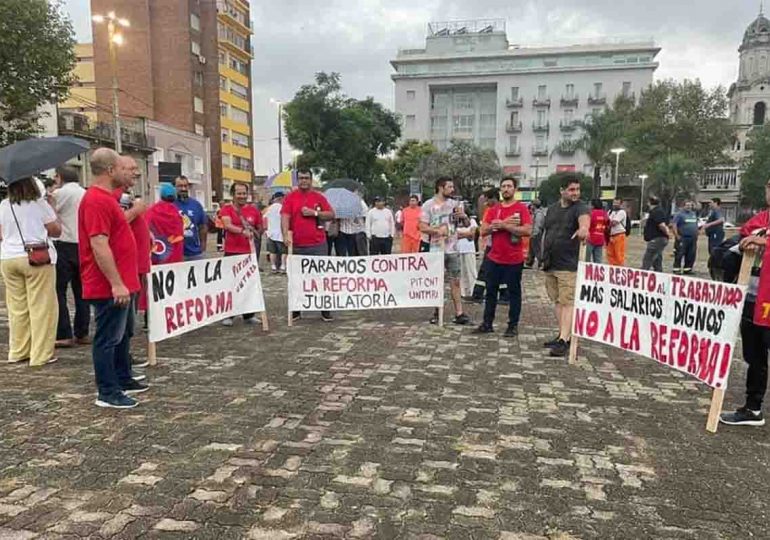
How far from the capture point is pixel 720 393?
3961 mm

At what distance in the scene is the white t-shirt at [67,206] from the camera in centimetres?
595

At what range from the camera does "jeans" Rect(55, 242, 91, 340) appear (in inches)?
240

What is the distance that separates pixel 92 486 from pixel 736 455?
3860mm

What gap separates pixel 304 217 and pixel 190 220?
1.44 metres

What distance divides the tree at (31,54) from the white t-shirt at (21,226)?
14344mm

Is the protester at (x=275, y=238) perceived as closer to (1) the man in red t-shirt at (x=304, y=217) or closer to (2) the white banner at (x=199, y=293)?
(1) the man in red t-shirt at (x=304, y=217)

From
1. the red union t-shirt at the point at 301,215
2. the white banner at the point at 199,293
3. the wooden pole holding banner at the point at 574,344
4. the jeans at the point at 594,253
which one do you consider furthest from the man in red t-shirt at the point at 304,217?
the jeans at the point at 594,253

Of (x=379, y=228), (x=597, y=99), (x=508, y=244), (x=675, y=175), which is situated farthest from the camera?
(x=597, y=99)

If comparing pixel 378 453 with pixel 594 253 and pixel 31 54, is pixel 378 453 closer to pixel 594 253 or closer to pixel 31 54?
pixel 594 253

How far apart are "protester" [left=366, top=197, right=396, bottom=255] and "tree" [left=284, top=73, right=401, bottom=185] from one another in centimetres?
2453

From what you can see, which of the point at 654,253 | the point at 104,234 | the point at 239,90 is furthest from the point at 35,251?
the point at 239,90

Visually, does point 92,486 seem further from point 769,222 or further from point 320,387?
point 769,222

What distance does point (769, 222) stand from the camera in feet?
12.9

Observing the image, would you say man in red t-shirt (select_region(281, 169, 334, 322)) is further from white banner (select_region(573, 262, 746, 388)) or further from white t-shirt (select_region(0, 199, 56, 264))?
white banner (select_region(573, 262, 746, 388))
